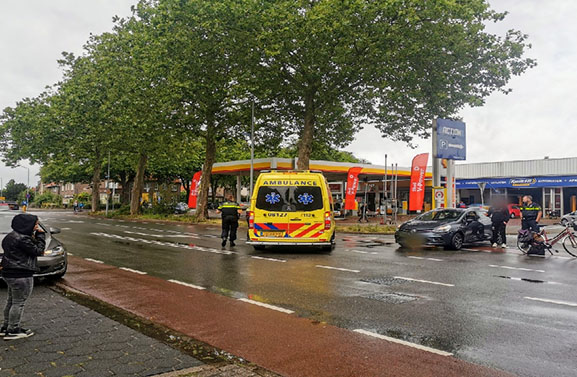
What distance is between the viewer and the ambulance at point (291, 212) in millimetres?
13680

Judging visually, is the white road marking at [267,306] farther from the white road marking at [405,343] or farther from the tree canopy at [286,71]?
the tree canopy at [286,71]

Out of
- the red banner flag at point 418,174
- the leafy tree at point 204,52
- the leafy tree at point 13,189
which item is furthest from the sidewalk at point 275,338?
the leafy tree at point 13,189

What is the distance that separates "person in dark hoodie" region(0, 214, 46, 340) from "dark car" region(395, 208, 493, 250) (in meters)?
12.2

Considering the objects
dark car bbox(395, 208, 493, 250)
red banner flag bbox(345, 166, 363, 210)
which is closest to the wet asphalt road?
dark car bbox(395, 208, 493, 250)

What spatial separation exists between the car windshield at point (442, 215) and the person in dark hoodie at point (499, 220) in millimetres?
1164

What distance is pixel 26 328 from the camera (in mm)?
5613

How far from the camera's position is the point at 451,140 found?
70.6 ft

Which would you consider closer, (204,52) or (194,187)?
(204,52)

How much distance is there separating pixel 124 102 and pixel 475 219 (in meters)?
23.6

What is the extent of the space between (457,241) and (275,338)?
11453mm

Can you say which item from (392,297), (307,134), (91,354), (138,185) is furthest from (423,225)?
(138,185)

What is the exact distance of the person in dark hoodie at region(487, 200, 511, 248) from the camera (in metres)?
16.0

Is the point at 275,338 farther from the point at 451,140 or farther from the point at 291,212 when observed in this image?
the point at 451,140

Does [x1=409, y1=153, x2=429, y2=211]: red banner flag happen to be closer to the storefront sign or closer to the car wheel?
the storefront sign
